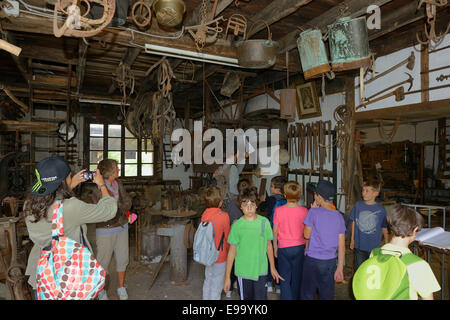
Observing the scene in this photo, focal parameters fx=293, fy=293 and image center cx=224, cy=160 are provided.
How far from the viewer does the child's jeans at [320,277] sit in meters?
2.91

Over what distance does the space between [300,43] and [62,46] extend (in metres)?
3.70

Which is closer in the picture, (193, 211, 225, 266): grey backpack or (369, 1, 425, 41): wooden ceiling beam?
(193, 211, 225, 266): grey backpack

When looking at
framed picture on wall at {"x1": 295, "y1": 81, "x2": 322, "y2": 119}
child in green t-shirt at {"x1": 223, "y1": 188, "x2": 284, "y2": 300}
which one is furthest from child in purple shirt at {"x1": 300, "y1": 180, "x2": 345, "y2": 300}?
framed picture on wall at {"x1": 295, "y1": 81, "x2": 322, "y2": 119}

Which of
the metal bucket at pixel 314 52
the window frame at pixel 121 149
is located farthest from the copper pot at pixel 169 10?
the window frame at pixel 121 149

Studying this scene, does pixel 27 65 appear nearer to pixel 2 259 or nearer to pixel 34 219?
pixel 2 259

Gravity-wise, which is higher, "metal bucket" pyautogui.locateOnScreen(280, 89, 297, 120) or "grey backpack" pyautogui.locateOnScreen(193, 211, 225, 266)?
"metal bucket" pyautogui.locateOnScreen(280, 89, 297, 120)

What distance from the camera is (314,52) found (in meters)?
3.29

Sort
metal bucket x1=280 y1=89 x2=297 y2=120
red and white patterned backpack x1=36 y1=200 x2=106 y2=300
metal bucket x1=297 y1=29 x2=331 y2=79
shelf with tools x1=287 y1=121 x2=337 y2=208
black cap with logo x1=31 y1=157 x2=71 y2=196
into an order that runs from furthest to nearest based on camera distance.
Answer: shelf with tools x1=287 y1=121 x2=337 y2=208
metal bucket x1=280 y1=89 x2=297 y2=120
metal bucket x1=297 y1=29 x2=331 y2=79
black cap with logo x1=31 y1=157 x2=71 y2=196
red and white patterned backpack x1=36 y1=200 x2=106 y2=300

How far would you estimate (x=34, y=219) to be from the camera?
2.05 metres

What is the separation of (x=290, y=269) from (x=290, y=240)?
0.34 metres

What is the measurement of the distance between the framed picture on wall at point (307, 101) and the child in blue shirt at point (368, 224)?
2976 mm

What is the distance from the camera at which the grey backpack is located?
3.09 m

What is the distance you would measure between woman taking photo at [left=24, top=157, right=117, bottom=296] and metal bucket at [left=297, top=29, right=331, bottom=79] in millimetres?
2625

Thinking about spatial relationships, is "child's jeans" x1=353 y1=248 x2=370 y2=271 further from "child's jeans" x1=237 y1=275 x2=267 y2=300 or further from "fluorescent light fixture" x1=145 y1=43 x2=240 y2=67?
"fluorescent light fixture" x1=145 y1=43 x2=240 y2=67
